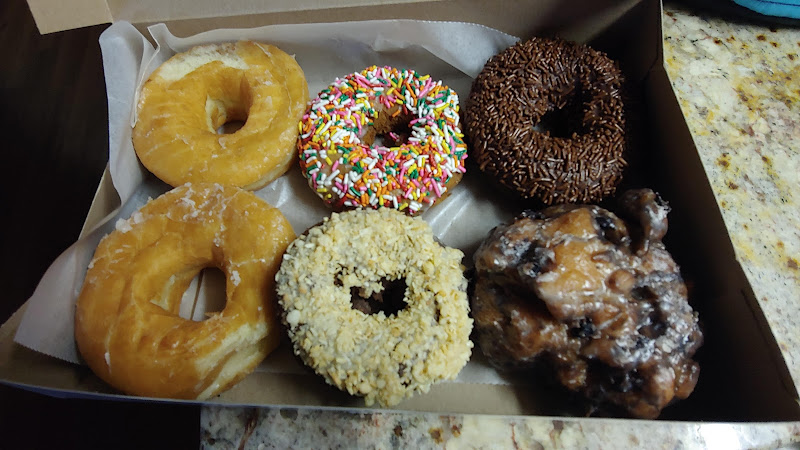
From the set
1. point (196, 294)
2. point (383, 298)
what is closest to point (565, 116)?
point (383, 298)

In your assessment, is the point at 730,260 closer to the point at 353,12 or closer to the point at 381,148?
the point at 381,148

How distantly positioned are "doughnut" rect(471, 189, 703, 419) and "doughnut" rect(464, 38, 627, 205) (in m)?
0.19

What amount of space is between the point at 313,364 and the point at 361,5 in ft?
4.00

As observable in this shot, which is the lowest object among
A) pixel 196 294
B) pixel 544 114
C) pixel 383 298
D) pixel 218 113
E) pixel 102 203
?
pixel 196 294

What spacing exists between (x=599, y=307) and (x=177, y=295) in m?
1.32

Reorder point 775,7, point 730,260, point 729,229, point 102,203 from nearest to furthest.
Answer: point 730,260, point 729,229, point 102,203, point 775,7

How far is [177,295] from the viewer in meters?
1.70

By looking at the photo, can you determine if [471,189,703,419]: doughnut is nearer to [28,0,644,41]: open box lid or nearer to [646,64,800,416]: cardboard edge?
[646,64,800,416]: cardboard edge

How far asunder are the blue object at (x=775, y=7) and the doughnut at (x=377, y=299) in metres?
1.41

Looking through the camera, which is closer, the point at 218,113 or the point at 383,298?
the point at 383,298

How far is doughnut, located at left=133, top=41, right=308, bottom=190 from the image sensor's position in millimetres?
1705

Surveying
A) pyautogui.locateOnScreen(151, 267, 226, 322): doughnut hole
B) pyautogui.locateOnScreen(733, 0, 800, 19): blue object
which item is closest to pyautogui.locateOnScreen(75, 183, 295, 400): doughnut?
pyautogui.locateOnScreen(151, 267, 226, 322): doughnut hole

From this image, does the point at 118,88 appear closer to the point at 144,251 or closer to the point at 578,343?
the point at 144,251

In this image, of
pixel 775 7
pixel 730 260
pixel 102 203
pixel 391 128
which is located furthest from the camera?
pixel 391 128
